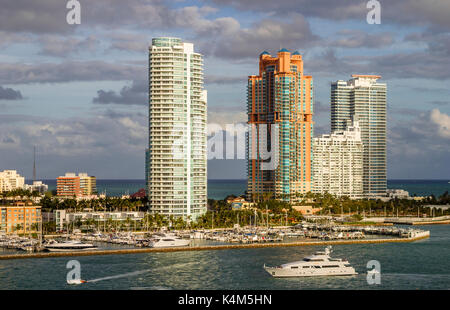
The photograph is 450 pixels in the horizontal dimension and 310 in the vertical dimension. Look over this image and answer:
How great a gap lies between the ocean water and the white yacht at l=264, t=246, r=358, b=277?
139cm

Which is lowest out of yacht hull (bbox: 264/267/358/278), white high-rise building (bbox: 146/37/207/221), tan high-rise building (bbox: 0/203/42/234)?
yacht hull (bbox: 264/267/358/278)

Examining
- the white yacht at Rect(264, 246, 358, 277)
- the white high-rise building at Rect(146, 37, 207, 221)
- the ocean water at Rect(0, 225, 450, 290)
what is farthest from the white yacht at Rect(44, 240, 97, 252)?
the white yacht at Rect(264, 246, 358, 277)

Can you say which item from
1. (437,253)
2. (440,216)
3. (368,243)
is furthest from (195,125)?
(440,216)

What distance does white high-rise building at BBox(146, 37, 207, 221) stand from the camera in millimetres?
146500

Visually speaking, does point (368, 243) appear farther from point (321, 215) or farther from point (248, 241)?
point (321, 215)

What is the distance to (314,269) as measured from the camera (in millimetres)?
85875

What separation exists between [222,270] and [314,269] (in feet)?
44.6

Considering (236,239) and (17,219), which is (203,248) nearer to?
(236,239)

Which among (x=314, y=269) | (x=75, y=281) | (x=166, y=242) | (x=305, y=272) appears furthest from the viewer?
(x=166, y=242)

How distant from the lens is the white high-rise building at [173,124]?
146 m

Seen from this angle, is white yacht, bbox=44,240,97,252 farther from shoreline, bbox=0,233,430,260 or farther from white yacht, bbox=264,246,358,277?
white yacht, bbox=264,246,358,277

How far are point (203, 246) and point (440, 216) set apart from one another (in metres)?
102

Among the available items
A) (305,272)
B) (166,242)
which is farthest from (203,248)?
(305,272)

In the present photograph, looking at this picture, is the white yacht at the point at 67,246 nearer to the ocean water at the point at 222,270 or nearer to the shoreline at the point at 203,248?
the shoreline at the point at 203,248
